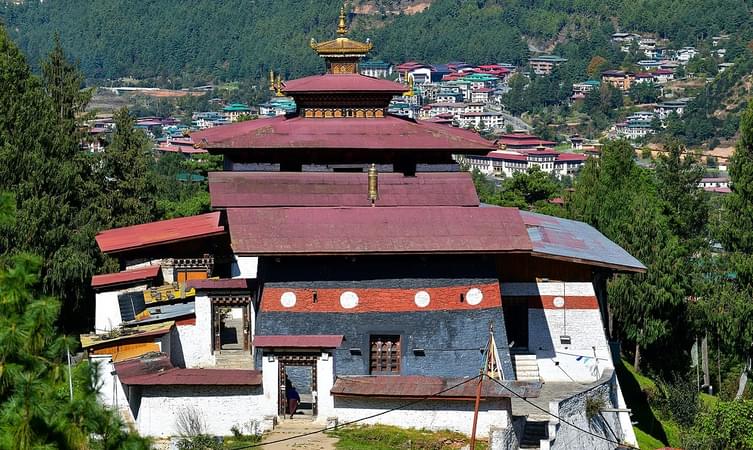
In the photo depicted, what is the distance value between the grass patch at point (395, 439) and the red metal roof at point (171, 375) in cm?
239

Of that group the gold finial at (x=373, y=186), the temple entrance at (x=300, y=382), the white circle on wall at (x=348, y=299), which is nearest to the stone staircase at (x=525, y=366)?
the white circle on wall at (x=348, y=299)

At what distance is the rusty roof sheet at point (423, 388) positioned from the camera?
29.9 meters

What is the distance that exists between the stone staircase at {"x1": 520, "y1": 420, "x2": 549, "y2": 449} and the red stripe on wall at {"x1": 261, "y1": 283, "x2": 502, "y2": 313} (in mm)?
2926

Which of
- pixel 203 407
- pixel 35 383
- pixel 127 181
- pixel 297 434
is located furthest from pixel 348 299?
pixel 127 181

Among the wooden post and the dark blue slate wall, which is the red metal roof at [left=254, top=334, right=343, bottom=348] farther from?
the wooden post

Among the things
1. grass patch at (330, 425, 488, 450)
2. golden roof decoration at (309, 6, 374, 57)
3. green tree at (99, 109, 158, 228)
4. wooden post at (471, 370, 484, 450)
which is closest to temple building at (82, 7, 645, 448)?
grass patch at (330, 425, 488, 450)

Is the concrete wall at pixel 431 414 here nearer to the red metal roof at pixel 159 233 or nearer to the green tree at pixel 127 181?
the red metal roof at pixel 159 233

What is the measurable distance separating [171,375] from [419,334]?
5335mm

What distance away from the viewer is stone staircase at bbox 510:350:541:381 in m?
34.0

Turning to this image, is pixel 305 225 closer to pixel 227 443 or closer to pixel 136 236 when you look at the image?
pixel 227 443

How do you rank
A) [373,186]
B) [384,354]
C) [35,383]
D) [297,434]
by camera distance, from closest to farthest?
[35,383] → [297,434] → [384,354] → [373,186]

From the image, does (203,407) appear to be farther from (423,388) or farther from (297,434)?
(423,388)

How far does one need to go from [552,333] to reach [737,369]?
2041 centimetres

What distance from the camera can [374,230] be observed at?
106ft
